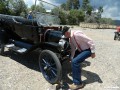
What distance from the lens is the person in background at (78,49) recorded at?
5.77 m

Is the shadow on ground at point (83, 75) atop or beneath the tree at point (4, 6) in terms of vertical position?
beneath

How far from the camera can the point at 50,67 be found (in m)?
6.11

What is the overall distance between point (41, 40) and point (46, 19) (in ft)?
2.88

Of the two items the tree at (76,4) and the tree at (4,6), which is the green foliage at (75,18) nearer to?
the tree at (4,6)

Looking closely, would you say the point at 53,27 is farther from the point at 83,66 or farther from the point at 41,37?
the point at 83,66

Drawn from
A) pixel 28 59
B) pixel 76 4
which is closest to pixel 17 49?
pixel 28 59

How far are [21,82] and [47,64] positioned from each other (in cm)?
81

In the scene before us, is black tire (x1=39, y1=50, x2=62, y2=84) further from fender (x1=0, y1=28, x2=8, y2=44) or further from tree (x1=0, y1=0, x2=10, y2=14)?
tree (x1=0, y1=0, x2=10, y2=14)

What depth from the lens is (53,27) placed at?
23.2ft

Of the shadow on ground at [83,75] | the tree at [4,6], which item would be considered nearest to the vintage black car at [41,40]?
the shadow on ground at [83,75]

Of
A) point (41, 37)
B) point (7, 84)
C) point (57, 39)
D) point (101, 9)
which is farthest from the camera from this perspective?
point (101, 9)

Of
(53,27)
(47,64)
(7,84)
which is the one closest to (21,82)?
(7,84)

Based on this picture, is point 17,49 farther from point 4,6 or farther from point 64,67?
point 4,6

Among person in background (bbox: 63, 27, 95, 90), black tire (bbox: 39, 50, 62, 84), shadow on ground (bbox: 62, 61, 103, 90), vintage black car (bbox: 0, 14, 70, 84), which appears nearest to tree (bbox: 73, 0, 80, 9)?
vintage black car (bbox: 0, 14, 70, 84)
